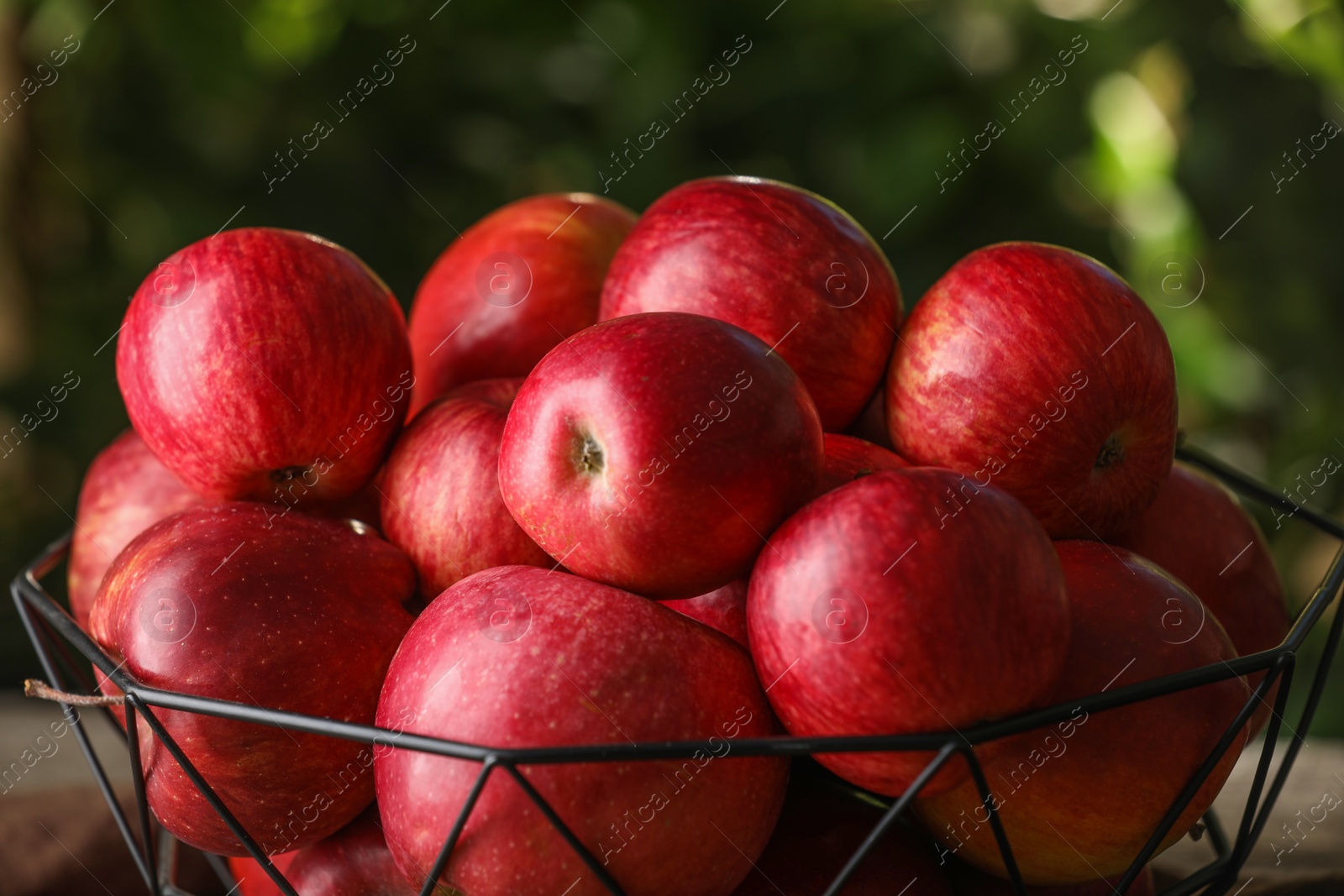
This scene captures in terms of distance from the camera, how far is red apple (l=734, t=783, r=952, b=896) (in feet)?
1.50

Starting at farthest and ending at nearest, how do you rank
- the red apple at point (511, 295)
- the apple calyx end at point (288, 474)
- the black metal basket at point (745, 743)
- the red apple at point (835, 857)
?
the red apple at point (511, 295)
the apple calyx end at point (288, 474)
the red apple at point (835, 857)
the black metal basket at point (745, 743)

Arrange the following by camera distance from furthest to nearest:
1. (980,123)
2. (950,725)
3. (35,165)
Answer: (35,165), (980,123), (950,725)

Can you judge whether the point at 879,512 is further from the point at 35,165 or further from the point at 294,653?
the point at 35,165

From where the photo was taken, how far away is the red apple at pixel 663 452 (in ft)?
1.42

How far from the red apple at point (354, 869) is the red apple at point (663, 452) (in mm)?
174

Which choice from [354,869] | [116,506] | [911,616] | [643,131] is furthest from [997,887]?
[643,131]

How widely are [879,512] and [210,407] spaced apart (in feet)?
1.18

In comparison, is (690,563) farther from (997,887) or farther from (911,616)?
(997,887)

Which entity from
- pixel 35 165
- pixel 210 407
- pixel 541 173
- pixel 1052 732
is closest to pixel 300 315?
pixel 210 407

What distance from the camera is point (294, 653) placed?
1.56 feet

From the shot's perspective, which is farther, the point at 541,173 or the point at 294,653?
the point at 541,173

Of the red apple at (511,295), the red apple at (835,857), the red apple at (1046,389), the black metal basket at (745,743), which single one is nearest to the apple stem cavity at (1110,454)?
the red apple at (1046,389)

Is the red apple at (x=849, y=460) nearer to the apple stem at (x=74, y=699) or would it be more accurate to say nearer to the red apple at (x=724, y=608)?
the red apple at (x=724, y=608)

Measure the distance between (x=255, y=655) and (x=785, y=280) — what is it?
0.32m
